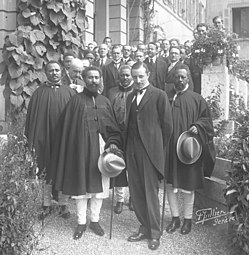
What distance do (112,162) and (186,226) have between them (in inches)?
46.1

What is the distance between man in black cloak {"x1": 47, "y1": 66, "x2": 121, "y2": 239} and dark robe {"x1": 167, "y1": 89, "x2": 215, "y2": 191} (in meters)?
0.68

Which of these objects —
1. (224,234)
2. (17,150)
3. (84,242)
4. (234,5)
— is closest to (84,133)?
(17,150)

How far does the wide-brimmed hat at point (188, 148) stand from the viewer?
516 centimetres

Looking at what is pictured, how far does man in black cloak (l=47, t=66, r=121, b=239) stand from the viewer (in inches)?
204

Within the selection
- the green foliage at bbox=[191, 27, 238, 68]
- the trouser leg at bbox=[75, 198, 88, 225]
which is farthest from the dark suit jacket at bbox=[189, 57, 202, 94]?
the trouser leg at bbox=[75, 198, 88, 225]

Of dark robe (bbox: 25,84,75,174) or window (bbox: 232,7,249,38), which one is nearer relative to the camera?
dark robe (bbox: 25,84,75,174)

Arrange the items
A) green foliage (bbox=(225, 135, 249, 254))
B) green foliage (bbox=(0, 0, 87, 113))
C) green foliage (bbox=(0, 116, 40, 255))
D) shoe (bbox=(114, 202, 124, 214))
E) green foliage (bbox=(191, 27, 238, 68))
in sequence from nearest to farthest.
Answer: green foliage (bbox=(0, 116, 40, 255)) < green foliage (bbox=(225, 135, 249, 254)) < shoe (bbox=(114, 202, 124, 214)) < green foliage (bbox=(0, 0, 87, 113)) < green foliage (bbox=(191, 27, 238, 68))

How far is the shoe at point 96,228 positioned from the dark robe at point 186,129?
0.95 m

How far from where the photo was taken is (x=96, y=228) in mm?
5289

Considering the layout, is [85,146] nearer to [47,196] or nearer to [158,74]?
[47,196]

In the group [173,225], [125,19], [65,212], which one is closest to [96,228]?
[65,212]

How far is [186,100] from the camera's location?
5387 millimetres

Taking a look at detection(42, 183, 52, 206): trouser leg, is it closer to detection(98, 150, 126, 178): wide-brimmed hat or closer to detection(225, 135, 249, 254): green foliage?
detection(98, 150, 126, 178): wide-brimmed hat

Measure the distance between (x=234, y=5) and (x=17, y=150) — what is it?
2580 cm
